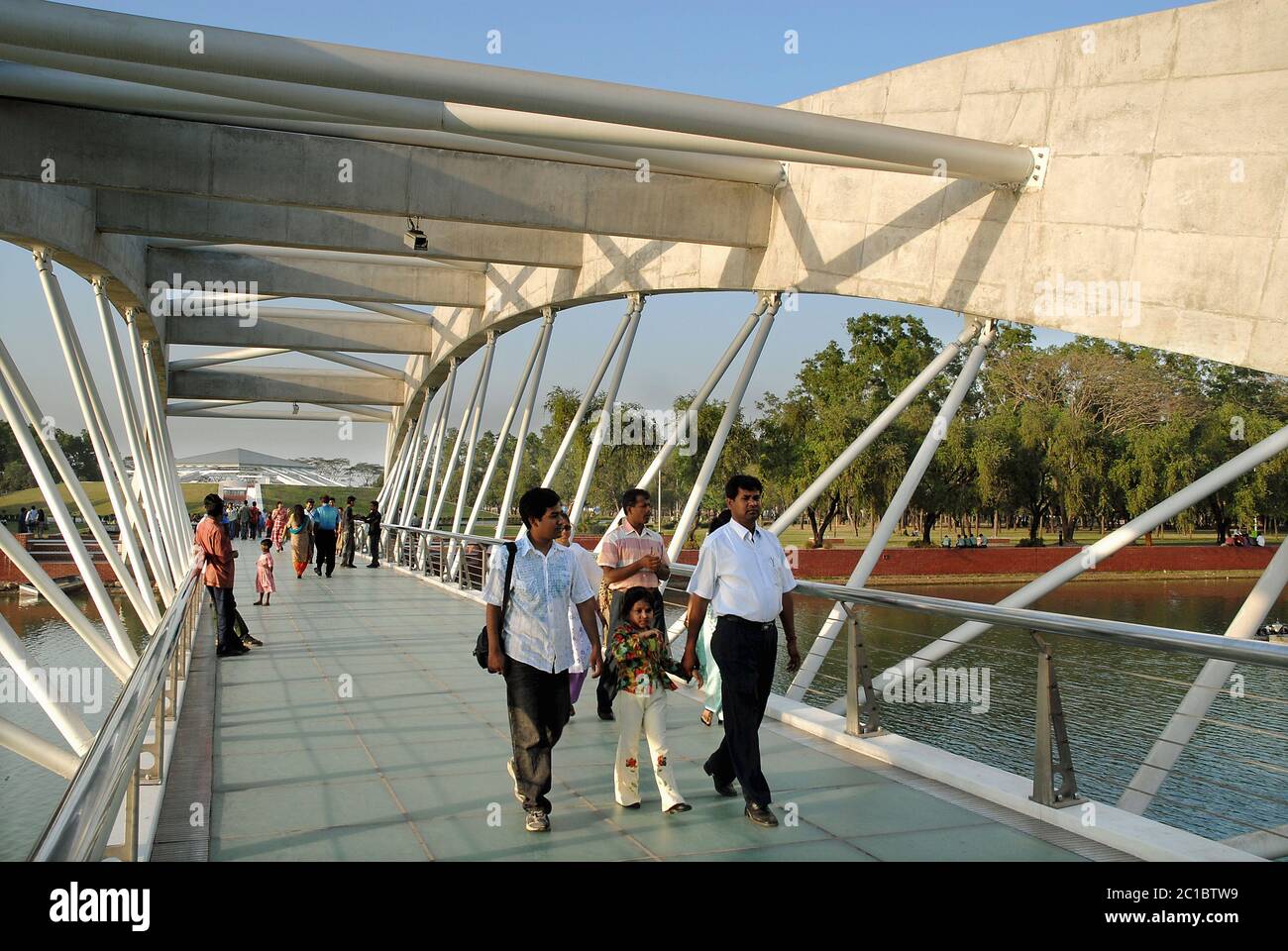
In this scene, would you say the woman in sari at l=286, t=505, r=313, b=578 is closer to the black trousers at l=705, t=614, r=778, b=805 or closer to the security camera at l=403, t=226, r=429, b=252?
the security camera at l=403, t=226, r=429, b=252

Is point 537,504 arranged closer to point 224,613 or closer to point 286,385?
point 224,613

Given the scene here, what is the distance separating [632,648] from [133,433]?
1513 centimetres

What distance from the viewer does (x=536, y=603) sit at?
5492 millimetres

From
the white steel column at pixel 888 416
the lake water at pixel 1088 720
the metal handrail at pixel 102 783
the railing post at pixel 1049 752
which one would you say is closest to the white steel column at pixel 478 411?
the lake water at pixel 1088 720

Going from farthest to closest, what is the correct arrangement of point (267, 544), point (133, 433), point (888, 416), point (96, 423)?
1. point (133, 433)
2. point (267, 544)
3. point (96, 423)
4. point (888, 416)

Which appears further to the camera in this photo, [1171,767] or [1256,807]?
[1256,807]

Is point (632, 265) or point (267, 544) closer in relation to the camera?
point (632, 265)

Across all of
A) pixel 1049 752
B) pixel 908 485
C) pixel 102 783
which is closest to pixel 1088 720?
pixel 908 485

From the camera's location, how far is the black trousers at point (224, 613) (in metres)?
11.1

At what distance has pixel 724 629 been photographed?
18.0 ft

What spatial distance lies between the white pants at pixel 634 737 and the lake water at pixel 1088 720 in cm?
371

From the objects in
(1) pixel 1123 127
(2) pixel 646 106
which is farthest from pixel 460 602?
(1) pixel 1123 127
